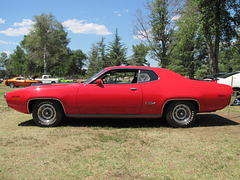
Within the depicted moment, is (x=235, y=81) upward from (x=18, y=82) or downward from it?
upward

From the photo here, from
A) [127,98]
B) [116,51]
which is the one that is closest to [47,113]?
[127,98]

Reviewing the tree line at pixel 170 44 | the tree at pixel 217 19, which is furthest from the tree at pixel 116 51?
the tree at pixel 217 19

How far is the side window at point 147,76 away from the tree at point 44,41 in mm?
46037

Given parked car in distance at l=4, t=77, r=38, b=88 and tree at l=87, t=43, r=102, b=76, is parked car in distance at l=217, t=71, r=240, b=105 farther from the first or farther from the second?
tree at l=87, t=43, r=102, b=76

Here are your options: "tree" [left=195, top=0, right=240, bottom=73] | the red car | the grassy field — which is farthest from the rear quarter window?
"tree" [left=195, top=0, right=240, bottom=73]

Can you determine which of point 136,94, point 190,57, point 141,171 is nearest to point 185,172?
point 141,171

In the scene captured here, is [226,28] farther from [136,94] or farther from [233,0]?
[136,94]

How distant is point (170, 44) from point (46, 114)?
25.9 metres

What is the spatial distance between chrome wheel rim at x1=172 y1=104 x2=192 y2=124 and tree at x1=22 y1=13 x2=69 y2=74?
46638 mm

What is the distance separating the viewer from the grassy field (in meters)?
2.57

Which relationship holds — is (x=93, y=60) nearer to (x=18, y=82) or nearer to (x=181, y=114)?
(x=18, y=82)

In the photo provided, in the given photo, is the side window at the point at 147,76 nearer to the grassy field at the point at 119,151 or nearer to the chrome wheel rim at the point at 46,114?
the grassy field at the point at 119,151

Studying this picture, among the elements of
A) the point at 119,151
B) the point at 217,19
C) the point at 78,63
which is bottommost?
the point at 119,151

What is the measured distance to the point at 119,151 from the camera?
3287 mm
